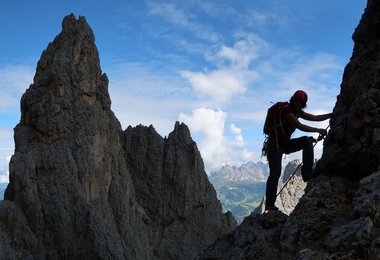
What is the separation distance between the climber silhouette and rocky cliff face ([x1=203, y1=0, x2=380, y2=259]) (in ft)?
2.66

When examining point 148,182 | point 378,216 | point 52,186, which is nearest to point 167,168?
point 148,182

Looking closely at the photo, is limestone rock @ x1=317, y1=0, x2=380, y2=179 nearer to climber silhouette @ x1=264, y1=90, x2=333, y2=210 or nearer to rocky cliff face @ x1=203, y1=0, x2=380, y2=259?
rocky cliff face @ x1=203, y1=0, x2=380, y2=259

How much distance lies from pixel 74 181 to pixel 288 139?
102 ft

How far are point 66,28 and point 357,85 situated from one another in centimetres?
4216

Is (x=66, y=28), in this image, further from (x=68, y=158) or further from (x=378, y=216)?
(x=378, y=216)

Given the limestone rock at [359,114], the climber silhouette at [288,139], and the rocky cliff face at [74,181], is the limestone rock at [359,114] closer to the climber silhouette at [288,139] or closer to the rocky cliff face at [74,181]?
the climber silhouette at [288,139]

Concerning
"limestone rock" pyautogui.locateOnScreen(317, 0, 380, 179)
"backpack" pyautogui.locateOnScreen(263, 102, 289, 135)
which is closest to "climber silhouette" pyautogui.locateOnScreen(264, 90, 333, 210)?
"backpack" pyautogui.locateOnScreen(263, 102, 289, 135)

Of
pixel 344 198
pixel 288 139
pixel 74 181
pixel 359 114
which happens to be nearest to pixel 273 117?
pixel 288 139

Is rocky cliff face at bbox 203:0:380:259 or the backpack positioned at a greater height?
the backpack

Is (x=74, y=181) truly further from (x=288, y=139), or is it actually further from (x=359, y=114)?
(x=359, y=114)

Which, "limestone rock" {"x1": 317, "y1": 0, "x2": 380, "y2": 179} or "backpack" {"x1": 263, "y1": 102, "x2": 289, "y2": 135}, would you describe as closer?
"limestone rock" {"x1": 317, "y1": 0, "x2": 380, "y2": 179}

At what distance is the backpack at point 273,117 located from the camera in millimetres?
12170

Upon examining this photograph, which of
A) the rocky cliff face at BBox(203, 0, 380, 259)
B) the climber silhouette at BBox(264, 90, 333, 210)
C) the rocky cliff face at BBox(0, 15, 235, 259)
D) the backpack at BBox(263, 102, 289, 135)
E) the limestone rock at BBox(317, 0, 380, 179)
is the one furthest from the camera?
the rocky cliff face at BBox(0, 15, 235, 259)

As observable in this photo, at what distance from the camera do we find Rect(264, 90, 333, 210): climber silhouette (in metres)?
11.8
